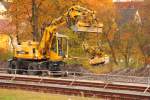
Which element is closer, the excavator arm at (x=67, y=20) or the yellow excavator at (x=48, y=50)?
Answer: the excavator arm at (x=67, y=20)

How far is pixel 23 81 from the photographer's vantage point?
30.0m

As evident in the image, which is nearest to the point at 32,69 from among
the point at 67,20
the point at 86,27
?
the point at 67,20

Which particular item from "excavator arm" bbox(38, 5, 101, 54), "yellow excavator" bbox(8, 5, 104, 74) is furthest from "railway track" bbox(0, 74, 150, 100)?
"excavator arm" bbox(38, 5, 101, 54)

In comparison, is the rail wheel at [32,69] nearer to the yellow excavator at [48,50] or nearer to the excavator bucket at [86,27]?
the yellow excavator at [48,50]

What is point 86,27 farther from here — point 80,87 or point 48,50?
point 80,87

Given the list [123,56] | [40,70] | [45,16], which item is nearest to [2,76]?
[40,70]

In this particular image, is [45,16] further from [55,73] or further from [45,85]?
[45,85]

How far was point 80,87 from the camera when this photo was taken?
85.0 ft

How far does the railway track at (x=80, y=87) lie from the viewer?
2368 cm

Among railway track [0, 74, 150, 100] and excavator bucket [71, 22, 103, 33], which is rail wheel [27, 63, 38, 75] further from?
excavator bucket [71, 22, 103, 33]

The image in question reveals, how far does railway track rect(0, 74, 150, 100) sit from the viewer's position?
23677 millimetres

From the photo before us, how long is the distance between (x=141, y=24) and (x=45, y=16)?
10.2 meters

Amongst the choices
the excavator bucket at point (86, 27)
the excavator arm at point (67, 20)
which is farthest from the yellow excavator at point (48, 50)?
the excavator bucket at point (86, 27)

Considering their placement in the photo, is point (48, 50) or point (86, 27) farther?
point (48, 50)
